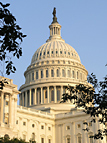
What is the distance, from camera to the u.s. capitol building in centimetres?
10256

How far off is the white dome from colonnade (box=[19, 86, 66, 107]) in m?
15.1

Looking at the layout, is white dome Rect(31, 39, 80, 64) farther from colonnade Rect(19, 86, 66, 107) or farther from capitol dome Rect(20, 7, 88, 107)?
colonnade Rect(19, 86, 66, 107)

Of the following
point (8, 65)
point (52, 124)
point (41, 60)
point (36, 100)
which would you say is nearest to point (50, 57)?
point (41, 60)

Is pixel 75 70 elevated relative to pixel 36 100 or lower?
elevated

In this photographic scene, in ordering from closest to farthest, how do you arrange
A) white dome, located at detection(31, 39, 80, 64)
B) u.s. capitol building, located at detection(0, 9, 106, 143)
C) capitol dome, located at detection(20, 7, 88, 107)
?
u.s. capitol building, located at detection(0, 9, 106, 143), capitol dome, located at detection(20, 7, 88, 107), white dome, located at detection(31, 39, 80, 64)

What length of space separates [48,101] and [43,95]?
3703 millimetres

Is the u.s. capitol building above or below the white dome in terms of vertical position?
below

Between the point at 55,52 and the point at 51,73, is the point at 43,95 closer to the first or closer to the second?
the point at 51,73

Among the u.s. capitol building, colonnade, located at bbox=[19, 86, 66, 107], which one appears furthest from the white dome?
colonnade, located at bbox=[19, 86, 66, 107]

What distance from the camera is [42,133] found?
12119 centimetres

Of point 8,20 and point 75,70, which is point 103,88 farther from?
point 75,70

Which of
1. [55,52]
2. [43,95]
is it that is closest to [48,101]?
[43,95]

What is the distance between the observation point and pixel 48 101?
14438 centimetres

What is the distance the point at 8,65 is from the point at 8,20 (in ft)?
10.3
